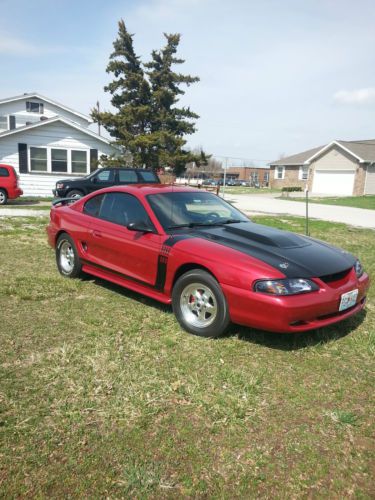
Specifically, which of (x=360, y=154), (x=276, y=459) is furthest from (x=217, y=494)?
(x=360, y=154)

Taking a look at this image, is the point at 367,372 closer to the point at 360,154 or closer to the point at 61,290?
the point at 61,290

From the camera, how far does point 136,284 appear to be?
15.2ft

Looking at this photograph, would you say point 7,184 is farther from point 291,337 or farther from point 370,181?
point 370,181

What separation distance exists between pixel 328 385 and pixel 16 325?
2.96 meters

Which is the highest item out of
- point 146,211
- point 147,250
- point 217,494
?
point 146,211

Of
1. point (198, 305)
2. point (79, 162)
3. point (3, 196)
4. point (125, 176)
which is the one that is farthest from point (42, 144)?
point (198, 305)

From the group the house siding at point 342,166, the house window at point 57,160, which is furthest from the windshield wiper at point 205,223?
the house siding at point 342,166

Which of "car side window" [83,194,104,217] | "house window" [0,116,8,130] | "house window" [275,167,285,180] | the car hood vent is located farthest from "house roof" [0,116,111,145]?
"house window" [275,167,285,180]

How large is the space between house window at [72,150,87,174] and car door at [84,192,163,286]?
55.3 ft

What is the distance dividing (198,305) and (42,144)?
1913cm

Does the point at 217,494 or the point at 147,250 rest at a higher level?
the point at 147,250

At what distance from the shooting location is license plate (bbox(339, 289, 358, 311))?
3.80m

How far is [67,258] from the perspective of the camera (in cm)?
590

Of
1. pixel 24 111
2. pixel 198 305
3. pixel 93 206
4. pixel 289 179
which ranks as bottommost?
pixel 198 305
